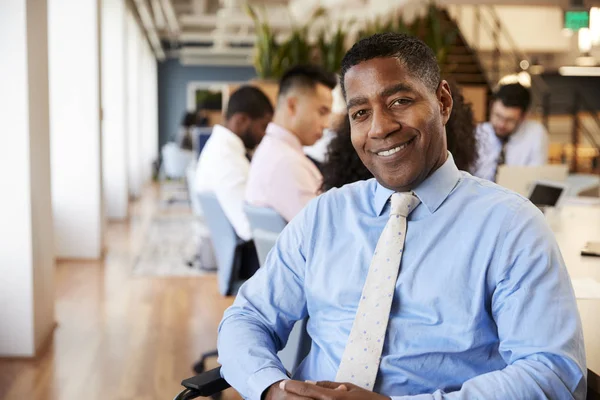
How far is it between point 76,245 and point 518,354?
5.71 m

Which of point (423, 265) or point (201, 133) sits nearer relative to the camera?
point (423, 265)

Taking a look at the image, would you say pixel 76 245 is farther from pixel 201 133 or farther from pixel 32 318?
pixel 32 318

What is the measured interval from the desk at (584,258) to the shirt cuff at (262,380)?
23.4 inches

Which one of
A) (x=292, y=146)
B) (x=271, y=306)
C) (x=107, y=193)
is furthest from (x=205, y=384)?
(x=107, y=193)

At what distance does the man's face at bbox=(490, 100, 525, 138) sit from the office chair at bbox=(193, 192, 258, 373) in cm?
219

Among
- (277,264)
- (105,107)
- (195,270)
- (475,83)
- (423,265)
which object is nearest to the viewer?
(423,265)

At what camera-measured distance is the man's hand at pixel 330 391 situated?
132 centimetres

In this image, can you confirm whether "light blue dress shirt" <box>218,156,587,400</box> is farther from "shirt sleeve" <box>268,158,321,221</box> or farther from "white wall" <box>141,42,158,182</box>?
"white wall" <box>141,42,158,182</box>

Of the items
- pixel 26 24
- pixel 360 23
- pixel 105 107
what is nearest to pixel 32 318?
pixel 26 24

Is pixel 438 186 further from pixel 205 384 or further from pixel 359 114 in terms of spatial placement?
pixel 205 384

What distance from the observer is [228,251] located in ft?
10.6

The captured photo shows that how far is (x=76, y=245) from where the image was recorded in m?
6.50

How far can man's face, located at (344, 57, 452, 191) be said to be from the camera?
1454mm

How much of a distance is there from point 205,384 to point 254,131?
125 inches
